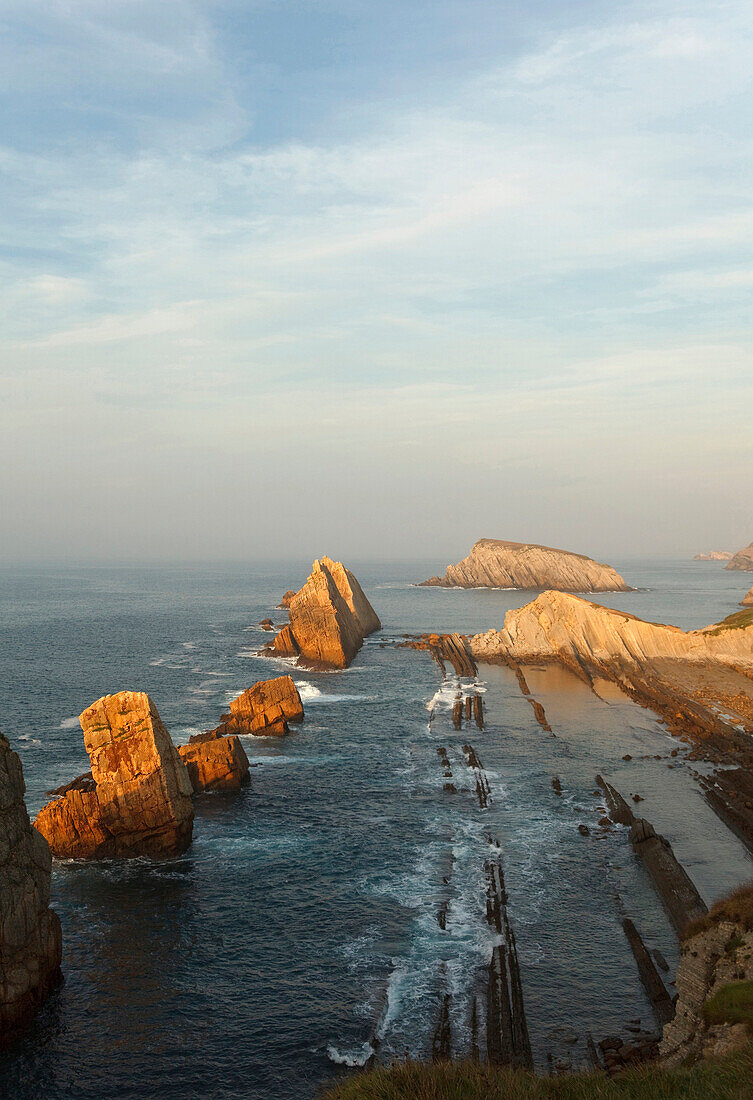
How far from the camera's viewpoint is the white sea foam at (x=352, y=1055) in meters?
24.9

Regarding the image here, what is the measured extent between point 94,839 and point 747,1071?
113 ft

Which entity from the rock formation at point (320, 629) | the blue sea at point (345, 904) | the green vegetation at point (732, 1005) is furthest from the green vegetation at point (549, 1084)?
the rock formation at point (320, 629)

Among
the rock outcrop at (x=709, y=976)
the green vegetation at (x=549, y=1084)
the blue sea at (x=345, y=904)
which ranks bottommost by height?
the blue sea at (x=345, y=904)

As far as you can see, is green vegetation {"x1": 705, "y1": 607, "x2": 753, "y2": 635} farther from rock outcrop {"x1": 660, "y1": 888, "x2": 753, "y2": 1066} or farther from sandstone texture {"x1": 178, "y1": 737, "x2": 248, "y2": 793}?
sandstone texture {"x1": 178, "y1": 737, "x2": 248, "y2": 793}

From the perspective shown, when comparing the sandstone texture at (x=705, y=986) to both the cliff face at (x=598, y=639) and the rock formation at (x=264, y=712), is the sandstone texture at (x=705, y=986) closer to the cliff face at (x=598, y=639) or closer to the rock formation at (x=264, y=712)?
the rock formation at (x=264, y=712)

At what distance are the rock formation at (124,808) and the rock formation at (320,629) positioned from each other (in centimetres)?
6495

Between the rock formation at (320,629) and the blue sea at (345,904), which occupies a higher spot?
the rock formation at (320,629)

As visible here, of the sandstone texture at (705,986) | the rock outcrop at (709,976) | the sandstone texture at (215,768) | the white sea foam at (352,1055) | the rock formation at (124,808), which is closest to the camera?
the sandstone texture at (705,986)

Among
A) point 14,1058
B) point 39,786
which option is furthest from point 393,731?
point 14,1058

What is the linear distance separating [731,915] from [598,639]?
270ft

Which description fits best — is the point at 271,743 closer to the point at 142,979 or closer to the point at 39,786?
the point at 39,786

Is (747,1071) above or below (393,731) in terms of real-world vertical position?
above

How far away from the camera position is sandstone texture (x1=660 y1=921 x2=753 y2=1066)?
→ 73.2 feet

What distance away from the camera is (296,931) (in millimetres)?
33719
